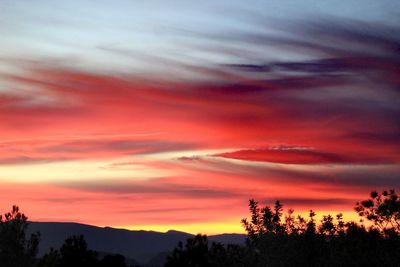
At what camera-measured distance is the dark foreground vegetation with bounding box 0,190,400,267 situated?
48.9m

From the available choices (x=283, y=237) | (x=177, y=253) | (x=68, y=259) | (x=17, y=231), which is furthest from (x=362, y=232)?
(x=17, y=231)

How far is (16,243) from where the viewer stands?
49.2m

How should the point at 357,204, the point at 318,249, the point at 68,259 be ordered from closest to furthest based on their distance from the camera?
1. the point at 318,249
2. the point at 68,259
3. the point at 357,204

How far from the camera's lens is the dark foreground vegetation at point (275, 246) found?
160ft

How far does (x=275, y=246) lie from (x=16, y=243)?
16166mm

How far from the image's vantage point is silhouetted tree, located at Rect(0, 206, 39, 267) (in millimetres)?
48688

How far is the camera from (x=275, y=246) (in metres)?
48.2

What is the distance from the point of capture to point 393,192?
2638 inches

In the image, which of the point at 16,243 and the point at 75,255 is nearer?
the point at 16,243

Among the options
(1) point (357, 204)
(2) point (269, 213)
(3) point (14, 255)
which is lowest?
(3) point (14, 255)

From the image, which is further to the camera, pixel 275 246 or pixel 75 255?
pixel 75 255

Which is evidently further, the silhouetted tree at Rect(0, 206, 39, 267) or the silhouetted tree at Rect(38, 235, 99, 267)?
the silhouetted tree at Rect(38, 235, 99, 267)

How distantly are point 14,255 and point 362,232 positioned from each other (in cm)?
3248

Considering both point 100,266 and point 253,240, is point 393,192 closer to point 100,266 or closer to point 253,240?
point 253,240
